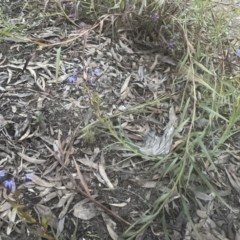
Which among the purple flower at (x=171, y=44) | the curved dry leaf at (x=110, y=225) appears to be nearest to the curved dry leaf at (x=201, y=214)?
the curved dry leaf at (x=110, y=225)

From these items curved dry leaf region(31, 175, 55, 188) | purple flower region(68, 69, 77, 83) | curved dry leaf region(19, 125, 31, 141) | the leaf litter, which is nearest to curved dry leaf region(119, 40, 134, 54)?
the leaf litter

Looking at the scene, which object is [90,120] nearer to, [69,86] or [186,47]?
[69,86]

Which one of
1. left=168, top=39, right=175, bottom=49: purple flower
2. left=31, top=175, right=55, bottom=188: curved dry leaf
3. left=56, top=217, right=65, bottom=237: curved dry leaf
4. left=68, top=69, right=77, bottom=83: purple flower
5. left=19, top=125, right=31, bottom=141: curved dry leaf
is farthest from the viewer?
left=168, top=39, right=175, bottom=49: purple flower

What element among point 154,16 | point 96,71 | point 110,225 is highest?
point 154,16

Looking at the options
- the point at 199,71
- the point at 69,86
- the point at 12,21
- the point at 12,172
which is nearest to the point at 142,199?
the point at 12,172

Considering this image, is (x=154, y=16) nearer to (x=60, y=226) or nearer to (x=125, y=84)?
(x=125, y=84)

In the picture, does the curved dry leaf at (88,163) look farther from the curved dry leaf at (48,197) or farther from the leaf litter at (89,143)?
the curved dry leaf at (48,197)

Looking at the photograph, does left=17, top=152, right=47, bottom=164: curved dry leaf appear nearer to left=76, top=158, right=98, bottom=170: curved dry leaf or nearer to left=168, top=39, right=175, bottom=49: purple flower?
left=76, top=158, right=98, bottom=170: curved dry leaf

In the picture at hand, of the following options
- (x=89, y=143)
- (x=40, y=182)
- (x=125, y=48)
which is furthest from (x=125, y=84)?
(x=40, y=182)

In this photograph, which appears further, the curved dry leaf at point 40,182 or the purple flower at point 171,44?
the purple flower at point 171,44

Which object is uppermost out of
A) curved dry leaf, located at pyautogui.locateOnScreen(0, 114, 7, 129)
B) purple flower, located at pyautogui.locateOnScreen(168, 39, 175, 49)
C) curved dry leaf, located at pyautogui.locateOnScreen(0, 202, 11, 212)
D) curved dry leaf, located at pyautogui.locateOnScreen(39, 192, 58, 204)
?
purple flower, located at pyautogui.locateOnScreen(168, 39, 175, 49)

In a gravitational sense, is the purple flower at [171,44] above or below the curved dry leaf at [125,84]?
above

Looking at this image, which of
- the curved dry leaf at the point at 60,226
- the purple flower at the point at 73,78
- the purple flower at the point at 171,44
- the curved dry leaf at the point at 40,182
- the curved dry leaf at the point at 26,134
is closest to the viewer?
the curved dry leaf at the point at 60,226
